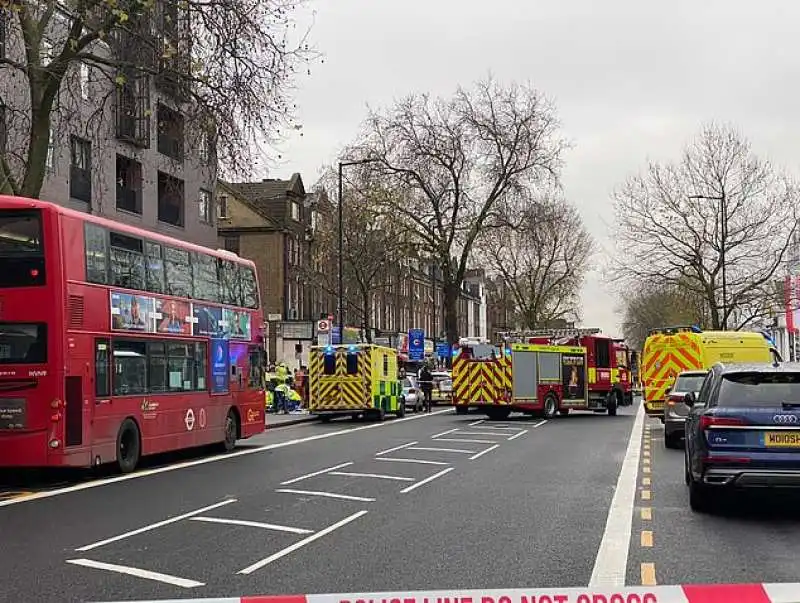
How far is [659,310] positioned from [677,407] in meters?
75.1

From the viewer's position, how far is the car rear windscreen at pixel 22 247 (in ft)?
50.3

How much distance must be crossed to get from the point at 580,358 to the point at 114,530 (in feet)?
90.4

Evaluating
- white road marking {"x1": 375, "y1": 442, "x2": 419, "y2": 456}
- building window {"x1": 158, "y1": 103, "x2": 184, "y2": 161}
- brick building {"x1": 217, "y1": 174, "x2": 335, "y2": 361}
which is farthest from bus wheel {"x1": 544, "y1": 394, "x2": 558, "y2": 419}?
brick building {"x1": 217, "y1": 174, "x2": 335, "y2": 361}

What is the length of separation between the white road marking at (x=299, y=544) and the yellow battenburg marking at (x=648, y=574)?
2.99 meters

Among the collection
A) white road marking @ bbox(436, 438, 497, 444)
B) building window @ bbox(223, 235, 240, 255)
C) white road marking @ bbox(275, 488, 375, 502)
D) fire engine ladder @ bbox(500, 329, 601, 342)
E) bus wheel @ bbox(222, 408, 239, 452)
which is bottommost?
white road marking @ bbox(436, 438, 497, 444)

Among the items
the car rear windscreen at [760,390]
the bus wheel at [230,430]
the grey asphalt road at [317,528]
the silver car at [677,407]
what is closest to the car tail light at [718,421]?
the car rear windscreen at [760,390]

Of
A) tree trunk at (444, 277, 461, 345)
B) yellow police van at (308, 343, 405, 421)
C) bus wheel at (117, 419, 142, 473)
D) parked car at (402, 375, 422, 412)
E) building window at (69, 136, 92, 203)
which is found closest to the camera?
bus wheel at (117, 419, 142, 473)

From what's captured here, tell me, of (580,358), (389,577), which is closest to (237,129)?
(389,577)

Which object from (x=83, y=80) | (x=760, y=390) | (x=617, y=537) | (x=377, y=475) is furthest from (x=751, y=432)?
(x=83, y=80)

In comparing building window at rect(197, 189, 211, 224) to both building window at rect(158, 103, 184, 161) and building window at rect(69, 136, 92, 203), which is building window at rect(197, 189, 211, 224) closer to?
building window at rect(69, 136, 92, 203)

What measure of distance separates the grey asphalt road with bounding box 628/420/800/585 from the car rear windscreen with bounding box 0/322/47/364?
843cm

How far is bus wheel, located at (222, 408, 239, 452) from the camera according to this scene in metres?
22.3

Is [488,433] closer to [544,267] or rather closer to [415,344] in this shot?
[415,344]

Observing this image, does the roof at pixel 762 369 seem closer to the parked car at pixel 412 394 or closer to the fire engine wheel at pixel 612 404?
the fire engine wheel at pixel 612 404
